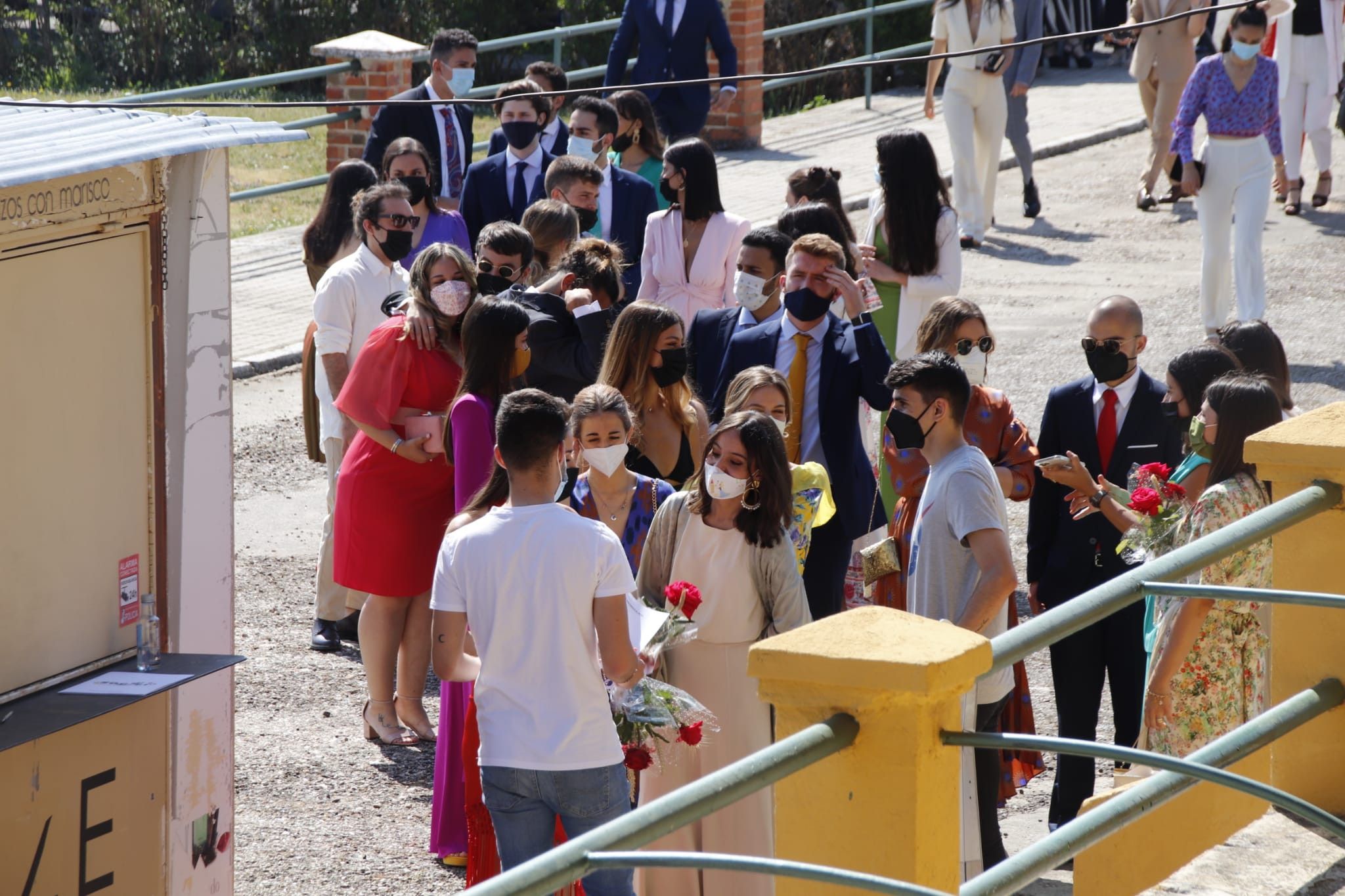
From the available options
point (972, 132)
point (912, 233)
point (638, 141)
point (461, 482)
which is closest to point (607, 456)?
point (461, 482)

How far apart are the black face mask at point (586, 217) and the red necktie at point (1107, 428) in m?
2.89

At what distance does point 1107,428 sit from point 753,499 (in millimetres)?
1674

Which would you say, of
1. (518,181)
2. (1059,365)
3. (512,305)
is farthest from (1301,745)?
(1059,365)

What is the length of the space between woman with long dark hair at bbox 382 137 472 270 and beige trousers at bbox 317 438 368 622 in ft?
4.05

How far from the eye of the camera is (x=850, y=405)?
6.21 meters

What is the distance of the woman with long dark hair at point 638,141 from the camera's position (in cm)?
922

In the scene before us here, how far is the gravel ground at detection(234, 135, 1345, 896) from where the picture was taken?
5.78 m

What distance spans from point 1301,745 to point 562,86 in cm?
783

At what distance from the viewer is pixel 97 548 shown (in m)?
4.23

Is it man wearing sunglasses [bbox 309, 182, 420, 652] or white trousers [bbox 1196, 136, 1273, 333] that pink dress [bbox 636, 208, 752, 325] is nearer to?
man wearing sunglasses [bbox 309, 182, 420, 652]

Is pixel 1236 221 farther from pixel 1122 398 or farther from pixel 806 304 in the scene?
pixel 806 304

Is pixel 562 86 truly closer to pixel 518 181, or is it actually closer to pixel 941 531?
pixel 518 181

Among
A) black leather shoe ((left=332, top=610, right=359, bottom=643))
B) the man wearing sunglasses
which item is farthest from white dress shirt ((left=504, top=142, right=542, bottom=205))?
black leather shoe ((left=332, top=610, right=359, bottom=643))

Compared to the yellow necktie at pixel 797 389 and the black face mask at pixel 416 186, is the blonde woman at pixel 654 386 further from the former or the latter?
the black face mask at pixel 416 186
